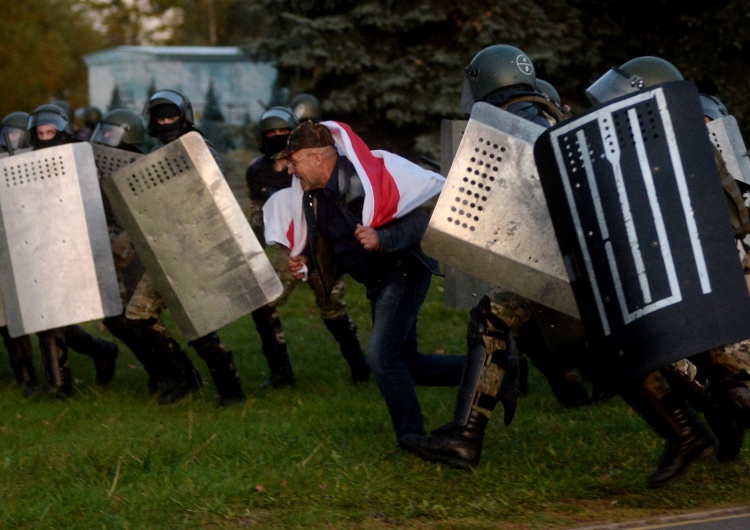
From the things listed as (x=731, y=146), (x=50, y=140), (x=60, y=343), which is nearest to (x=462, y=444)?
(x=731, y=146)

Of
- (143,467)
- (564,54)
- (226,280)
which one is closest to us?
(143,467)

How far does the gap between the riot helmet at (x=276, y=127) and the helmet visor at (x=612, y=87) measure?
3.57 metres

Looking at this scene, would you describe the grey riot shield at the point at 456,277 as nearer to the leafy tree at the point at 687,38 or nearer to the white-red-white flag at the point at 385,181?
the white-red-white flag at the point at 385,181

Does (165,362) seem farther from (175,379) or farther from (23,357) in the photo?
(23,357)

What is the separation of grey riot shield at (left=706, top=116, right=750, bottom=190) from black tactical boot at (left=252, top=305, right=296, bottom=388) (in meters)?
3.45

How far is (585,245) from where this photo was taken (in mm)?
4910

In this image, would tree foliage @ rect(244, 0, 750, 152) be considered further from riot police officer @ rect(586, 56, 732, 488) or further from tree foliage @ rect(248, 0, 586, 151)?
riot police officer @ rect(586, 56, 732, 488)

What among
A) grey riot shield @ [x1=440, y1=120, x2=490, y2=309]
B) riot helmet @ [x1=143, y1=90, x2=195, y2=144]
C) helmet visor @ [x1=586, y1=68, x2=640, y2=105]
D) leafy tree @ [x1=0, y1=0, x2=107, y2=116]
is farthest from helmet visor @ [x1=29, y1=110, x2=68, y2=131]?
leafy tree @ [x1=0, y1=0, x2=107, y2=116]

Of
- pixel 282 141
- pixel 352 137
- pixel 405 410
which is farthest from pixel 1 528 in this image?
pixel 282 141

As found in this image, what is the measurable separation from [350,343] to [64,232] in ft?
6.98

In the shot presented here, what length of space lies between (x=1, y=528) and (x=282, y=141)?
421 cm

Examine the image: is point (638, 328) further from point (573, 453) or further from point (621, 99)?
point (573, 453)

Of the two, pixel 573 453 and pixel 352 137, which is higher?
pixel 352 137

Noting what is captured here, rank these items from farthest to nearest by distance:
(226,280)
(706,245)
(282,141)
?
(282,141)
(226,280)
(706,245)
